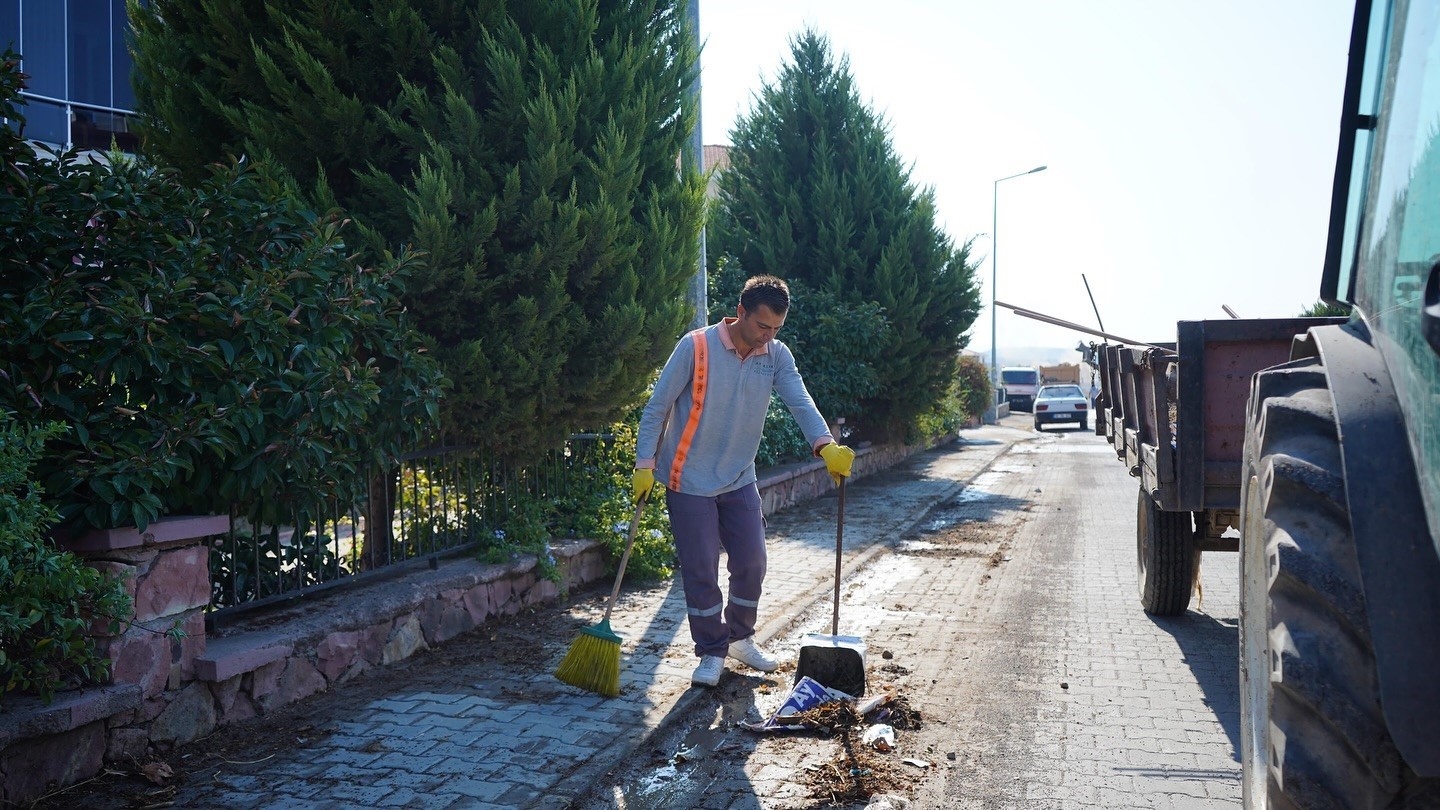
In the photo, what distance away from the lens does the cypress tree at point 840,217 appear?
1652 centimetres

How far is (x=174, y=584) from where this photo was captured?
4.48m

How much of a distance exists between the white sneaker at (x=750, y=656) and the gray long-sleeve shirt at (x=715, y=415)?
0.85 m

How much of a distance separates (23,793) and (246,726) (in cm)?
102

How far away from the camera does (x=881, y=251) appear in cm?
1658

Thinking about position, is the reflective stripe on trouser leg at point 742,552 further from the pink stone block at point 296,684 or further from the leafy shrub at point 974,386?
the leafy shrub at point 974,386

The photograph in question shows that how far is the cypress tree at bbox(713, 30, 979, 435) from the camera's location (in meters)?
16.5

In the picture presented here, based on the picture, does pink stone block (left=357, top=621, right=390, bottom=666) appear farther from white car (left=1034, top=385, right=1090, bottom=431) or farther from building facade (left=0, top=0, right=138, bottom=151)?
white car (left=1034, top=385, right=1090, bottom=431)

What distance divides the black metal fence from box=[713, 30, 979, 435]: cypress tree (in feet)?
28.3

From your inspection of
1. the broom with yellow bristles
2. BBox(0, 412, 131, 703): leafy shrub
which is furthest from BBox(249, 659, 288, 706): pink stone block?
the broom with yellow bristles

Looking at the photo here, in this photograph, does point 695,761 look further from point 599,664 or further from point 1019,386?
point 1019,386

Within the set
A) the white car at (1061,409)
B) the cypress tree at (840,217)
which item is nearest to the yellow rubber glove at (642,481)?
the cypress tree at (840,217)

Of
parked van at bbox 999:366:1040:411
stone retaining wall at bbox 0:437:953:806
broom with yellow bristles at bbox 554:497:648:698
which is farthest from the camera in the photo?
parked van at bbox 999:366:1040:411

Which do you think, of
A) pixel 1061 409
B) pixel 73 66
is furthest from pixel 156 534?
pixel 1061 409

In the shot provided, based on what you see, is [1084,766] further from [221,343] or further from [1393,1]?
[221,343]
